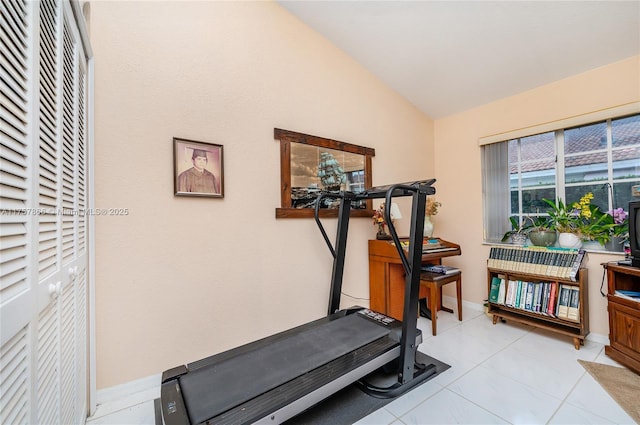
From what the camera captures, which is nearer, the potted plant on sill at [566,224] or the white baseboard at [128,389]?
the white baseboard at [128,389]

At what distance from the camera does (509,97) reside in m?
3.20

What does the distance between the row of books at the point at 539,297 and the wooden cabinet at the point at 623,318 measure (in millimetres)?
247

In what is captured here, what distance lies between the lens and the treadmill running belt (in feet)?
4.67

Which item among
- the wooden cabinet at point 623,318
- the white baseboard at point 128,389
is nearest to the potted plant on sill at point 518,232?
the wooden cabinet at point 623,318

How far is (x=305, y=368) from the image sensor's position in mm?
1669

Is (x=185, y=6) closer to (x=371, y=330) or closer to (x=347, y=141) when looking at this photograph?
(x=347, y=141)

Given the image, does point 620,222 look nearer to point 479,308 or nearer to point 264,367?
point 479,308

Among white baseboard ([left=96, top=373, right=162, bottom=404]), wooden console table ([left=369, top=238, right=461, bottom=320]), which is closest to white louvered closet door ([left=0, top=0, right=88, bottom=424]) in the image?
white baseboard ([left=96, top=373, right=162, bottom=404])

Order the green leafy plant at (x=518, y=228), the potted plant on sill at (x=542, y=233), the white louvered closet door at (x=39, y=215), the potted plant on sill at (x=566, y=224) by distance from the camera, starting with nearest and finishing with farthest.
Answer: the white louvered closet door at (x=39, y=215)
the potted plant on sill at (x=566, y=224)
the potted plant on sill at (x=542, y=233)
the green leafy plant at (x=518, y=228)

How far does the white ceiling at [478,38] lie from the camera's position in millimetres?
A: 2166

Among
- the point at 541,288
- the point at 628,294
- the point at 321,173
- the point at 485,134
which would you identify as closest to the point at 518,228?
the point at 541,288

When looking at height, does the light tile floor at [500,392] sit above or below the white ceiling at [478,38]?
below

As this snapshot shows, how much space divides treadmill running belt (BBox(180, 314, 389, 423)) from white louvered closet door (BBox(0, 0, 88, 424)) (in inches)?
21.9

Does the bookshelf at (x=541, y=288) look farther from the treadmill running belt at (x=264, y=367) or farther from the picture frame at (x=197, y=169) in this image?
the picture frame at (x=197, y=169)
